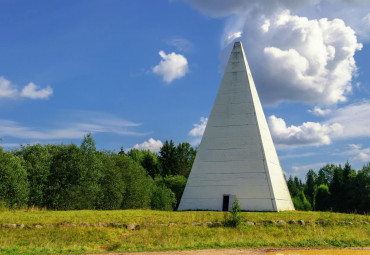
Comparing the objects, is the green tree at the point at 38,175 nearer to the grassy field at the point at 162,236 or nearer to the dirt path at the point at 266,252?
the grassy field at the point at 162,236

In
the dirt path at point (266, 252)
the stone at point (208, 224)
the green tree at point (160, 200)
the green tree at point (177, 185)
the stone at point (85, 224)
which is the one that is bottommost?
the dirt path at point (266, 252)

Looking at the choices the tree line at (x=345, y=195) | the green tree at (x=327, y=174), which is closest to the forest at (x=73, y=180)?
the tree line at (x=345, y=195)

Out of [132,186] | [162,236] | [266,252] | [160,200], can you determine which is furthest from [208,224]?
[160,200]

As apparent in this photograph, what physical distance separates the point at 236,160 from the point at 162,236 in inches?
697

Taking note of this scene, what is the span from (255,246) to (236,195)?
59.4 feet

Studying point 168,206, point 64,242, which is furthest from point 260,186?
point 168,206

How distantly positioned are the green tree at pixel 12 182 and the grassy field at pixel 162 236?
14346 millimetres

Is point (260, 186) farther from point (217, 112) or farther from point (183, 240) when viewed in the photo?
point (183, 240)

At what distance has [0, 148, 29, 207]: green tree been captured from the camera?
34531 millimetres

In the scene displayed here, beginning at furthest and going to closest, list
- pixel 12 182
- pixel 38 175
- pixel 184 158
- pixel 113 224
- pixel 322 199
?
pixel 184 158
pixel 322 199
pixel 38 175
pixel 12 182
pixel 113 224

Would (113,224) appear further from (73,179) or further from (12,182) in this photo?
(73,179)

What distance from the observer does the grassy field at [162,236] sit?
1625 cm

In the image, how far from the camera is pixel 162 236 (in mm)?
18359

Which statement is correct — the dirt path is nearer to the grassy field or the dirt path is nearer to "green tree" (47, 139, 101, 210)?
the grassy field
